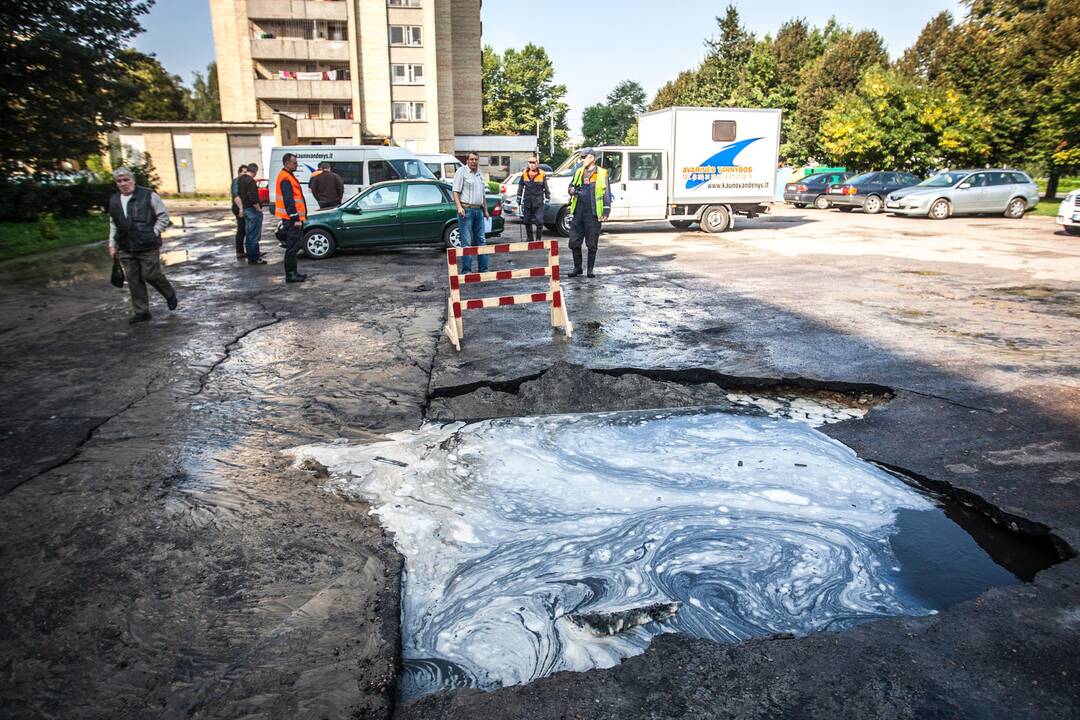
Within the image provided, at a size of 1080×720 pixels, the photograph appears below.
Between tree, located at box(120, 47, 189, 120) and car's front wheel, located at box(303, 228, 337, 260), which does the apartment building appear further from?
car's front wheel, located at box(303, 228, 337, 260)

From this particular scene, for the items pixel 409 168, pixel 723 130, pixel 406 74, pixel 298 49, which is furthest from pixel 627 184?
pixel 298 49

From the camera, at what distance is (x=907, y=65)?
48.6m

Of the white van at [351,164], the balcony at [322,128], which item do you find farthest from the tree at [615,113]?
the white van at [351,164]

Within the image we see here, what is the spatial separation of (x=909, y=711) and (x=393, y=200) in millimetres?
13349

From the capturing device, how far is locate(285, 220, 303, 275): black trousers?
10828mm

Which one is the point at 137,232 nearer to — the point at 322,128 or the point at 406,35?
the point at 322,128

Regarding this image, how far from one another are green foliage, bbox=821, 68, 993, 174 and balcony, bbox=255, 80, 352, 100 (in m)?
31.2

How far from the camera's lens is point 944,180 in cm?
2278

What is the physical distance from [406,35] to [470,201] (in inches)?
1672

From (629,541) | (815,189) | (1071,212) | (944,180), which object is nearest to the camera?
(629,541)

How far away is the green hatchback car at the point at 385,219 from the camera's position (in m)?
13.9

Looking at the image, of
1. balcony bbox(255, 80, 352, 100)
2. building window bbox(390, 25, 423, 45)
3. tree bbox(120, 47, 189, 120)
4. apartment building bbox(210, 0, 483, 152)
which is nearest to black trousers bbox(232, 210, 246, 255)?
apartment building bbox(210, 0, 483, 152)

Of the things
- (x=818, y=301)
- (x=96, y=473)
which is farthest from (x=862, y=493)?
(x=818, y=301)

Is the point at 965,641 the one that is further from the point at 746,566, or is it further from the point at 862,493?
the point at 862,493
